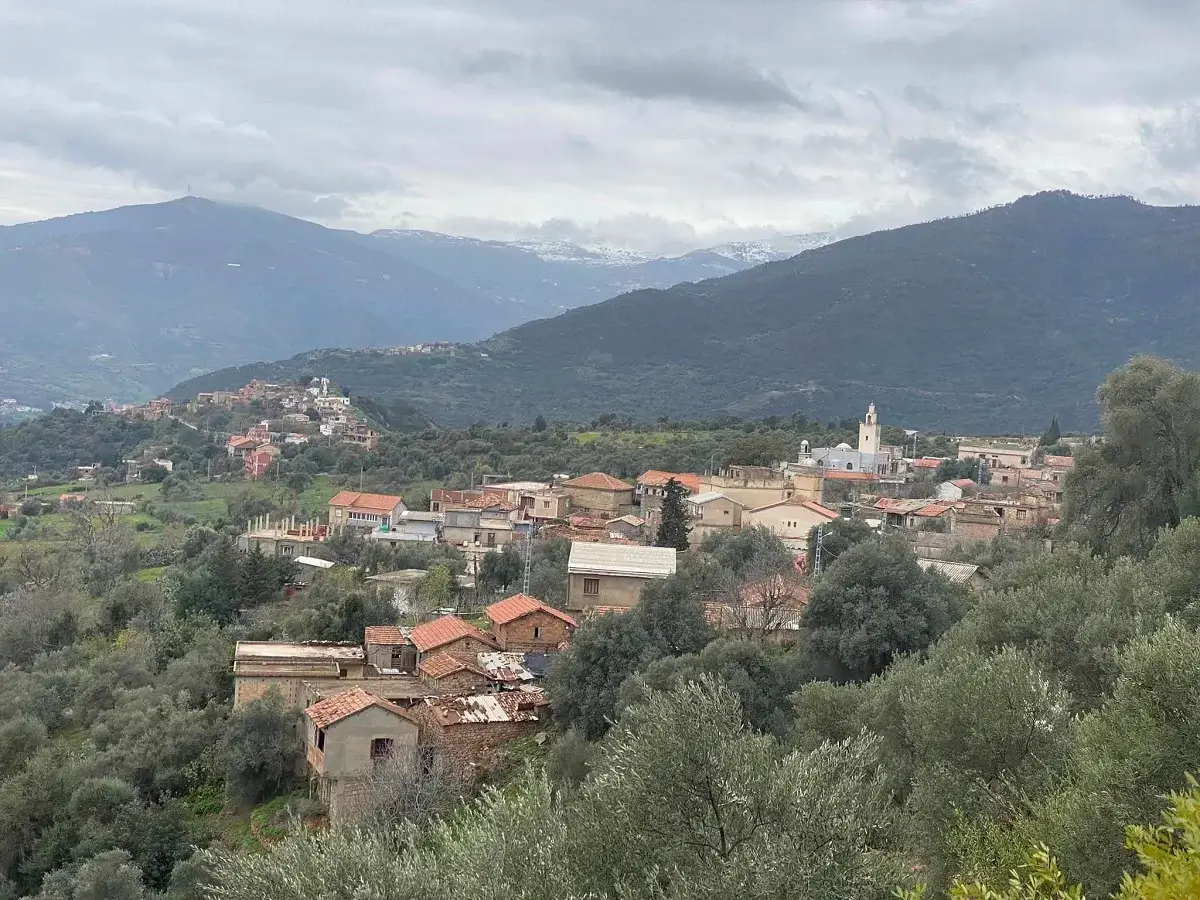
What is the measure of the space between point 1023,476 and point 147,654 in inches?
1983

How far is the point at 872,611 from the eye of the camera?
80.6 ft

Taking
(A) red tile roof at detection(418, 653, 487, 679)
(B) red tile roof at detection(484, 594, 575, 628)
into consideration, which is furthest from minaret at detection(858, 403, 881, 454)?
(A) red tile roof at detection(418, 653, 487, 679)

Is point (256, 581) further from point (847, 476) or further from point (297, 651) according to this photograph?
point (847, 476)

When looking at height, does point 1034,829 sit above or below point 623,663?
above

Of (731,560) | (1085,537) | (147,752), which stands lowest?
(147,752)

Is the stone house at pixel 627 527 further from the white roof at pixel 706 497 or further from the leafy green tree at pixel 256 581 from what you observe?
the leafy green tree at pixel 256 581

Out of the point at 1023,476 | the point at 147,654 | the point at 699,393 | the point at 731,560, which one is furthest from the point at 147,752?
the point at 699,393

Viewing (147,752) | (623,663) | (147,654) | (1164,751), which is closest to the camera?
(1164,751)

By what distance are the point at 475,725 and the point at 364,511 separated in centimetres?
3931

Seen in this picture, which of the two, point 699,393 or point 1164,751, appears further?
point 699,393

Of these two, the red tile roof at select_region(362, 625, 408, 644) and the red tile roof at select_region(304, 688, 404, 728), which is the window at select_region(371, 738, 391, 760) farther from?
the red tile roof at select_region(362, 625, 408, 644)

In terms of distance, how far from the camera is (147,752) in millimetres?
26484

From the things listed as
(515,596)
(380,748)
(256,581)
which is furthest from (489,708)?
(256,581)

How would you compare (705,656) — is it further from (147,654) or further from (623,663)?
(147,654)
